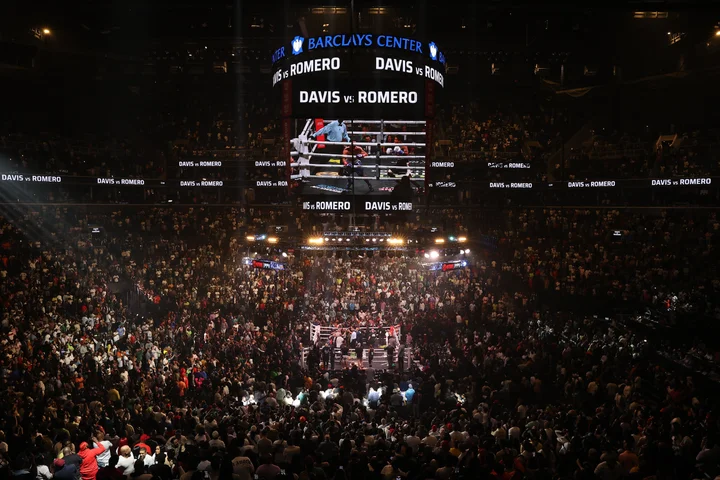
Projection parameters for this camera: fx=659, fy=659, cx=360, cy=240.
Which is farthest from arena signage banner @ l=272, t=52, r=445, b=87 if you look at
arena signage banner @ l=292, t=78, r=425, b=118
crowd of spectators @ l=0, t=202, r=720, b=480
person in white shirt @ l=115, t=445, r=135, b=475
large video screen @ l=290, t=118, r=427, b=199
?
person in white shirt @ l=115, t=445, r=135, b=475

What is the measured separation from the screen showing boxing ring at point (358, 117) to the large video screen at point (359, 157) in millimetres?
25

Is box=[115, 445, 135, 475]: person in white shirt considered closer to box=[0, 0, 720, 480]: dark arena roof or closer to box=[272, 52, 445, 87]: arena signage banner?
box=[0, 0, 720, 480]: dark arena roof

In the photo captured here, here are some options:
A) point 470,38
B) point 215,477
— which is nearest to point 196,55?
point 470,38

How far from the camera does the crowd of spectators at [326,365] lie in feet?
29.8

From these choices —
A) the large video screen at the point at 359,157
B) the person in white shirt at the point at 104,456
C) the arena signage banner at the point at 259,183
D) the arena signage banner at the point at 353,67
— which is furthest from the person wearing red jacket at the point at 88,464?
the arena signage banner at the point at 259,183

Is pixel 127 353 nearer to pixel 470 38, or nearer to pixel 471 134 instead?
pixel 471 134

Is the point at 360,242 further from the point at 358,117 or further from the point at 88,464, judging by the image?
the point at 88,464

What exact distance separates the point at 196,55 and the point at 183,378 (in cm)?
2605

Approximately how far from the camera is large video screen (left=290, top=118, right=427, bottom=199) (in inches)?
635

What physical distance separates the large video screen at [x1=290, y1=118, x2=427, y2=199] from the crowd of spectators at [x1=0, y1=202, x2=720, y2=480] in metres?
4.59

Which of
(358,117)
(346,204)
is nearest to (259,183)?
(346,204)

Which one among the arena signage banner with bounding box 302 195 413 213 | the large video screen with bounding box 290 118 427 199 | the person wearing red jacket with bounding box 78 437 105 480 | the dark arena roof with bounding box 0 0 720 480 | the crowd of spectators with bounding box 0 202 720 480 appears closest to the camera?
the person wearing red jacket with bounding box 78 437 105 480

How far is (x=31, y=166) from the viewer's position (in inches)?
1213

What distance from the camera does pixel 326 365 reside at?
1894 centimetres
